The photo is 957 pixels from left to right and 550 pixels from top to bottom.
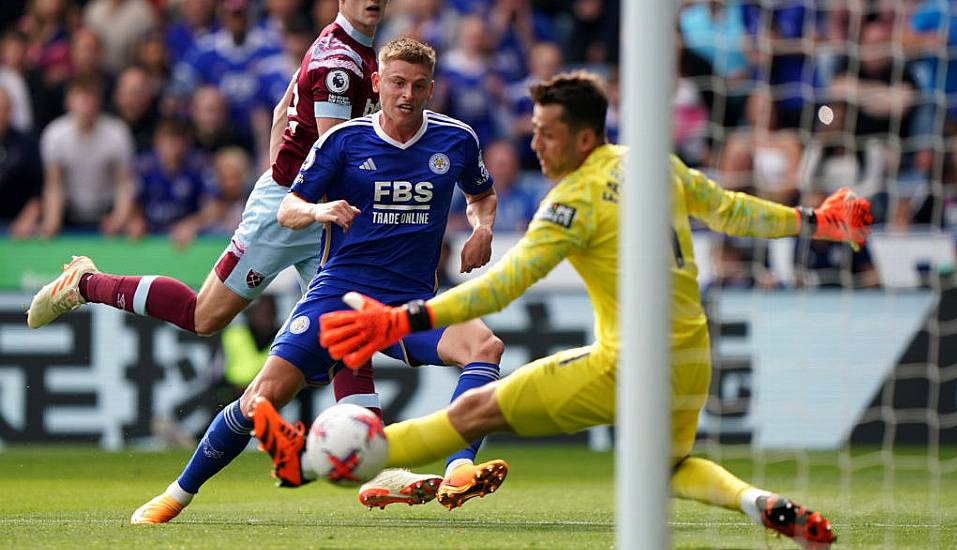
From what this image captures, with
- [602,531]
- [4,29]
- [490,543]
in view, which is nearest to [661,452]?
[490,543]

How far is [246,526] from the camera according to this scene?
21.3 feet

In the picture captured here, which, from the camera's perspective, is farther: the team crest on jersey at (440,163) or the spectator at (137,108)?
the spectator at (137,108)

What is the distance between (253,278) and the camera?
7.23m

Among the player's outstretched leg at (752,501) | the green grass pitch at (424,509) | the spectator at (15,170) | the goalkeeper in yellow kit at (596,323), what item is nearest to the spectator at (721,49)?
the green grass pitch at (424,509)

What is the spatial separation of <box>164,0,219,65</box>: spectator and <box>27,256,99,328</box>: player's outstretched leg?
22.0 ft

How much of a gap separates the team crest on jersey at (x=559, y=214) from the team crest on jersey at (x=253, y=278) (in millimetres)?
2396

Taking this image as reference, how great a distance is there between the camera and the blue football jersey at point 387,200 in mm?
6727

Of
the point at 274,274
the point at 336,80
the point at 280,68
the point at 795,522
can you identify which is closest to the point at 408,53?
A: the point at 336,80

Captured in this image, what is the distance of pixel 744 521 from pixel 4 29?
9856 millimetres

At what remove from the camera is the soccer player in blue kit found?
655cm

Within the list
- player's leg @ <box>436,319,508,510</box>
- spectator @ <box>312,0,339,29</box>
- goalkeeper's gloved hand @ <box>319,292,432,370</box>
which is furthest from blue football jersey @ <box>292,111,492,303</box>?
spectator @ <box>312,0,339,29</box>

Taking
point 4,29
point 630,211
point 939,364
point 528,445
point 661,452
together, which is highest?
point 4,29

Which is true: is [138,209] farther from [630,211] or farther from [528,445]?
[630,211]

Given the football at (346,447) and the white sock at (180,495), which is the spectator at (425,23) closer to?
the white sock at (180,495)
